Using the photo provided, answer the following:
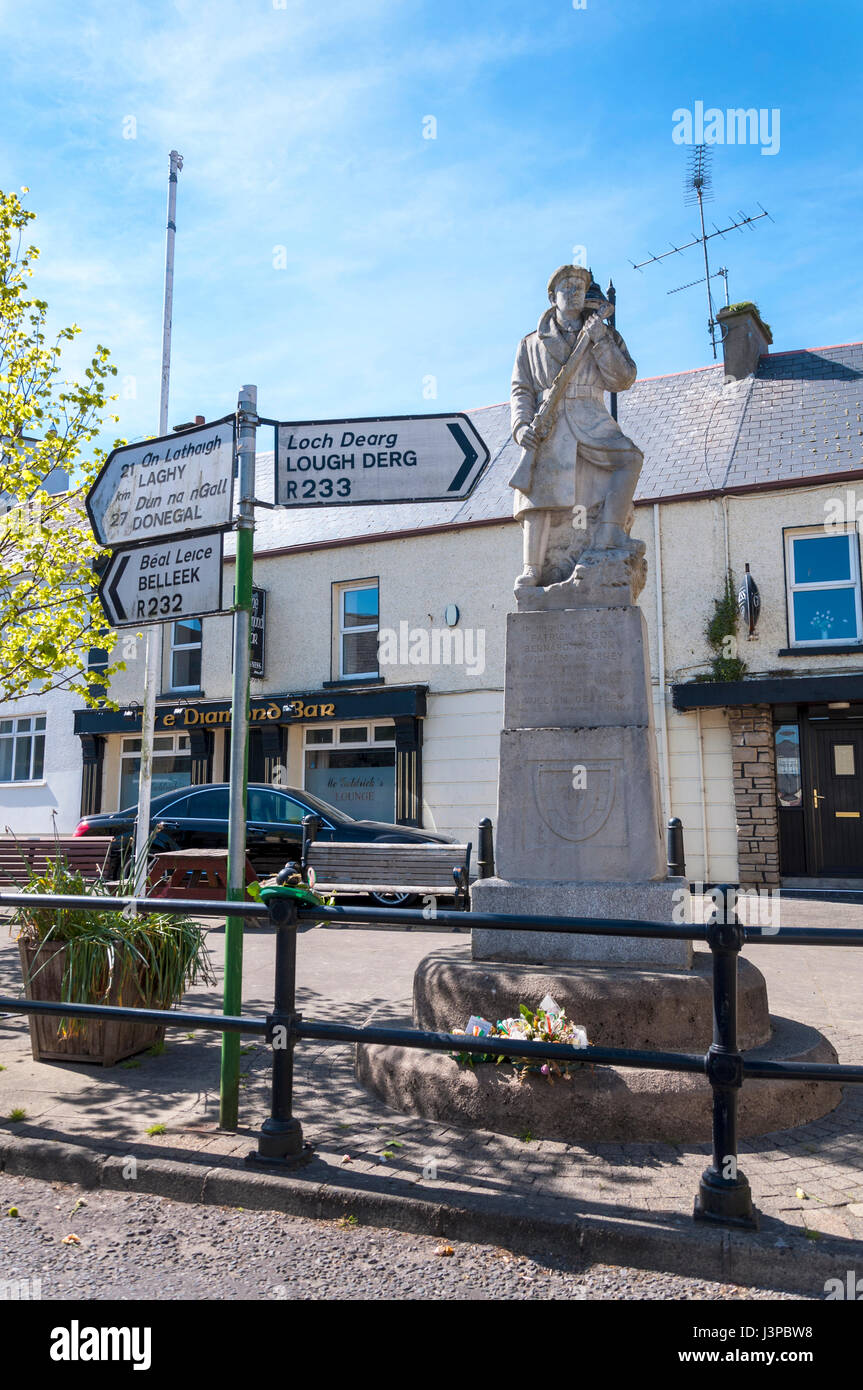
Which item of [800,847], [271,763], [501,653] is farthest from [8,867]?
[800,847]

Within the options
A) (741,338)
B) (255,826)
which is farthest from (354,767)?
(741,338)

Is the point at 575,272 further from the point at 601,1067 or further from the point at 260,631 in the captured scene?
the point at 260,631

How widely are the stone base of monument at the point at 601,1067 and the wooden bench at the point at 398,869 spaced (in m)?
5.04

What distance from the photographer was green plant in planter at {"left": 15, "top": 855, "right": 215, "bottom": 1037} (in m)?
4.73

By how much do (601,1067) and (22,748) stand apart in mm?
19714

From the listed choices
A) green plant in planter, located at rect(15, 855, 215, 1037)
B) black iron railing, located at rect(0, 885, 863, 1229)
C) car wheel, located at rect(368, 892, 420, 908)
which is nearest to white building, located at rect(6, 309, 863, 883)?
car wheel, located at rect(368, 892, 420, 908)

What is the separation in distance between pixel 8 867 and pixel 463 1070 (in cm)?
910

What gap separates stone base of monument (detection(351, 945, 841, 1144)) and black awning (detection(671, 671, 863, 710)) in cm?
952

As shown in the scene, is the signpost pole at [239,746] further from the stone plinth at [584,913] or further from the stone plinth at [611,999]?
the stone plinth at [584,913]

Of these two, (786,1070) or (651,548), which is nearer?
(786,1070)

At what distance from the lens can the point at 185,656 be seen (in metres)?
19.4

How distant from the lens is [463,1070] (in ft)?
12.9

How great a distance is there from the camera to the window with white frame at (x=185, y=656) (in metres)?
19.2
